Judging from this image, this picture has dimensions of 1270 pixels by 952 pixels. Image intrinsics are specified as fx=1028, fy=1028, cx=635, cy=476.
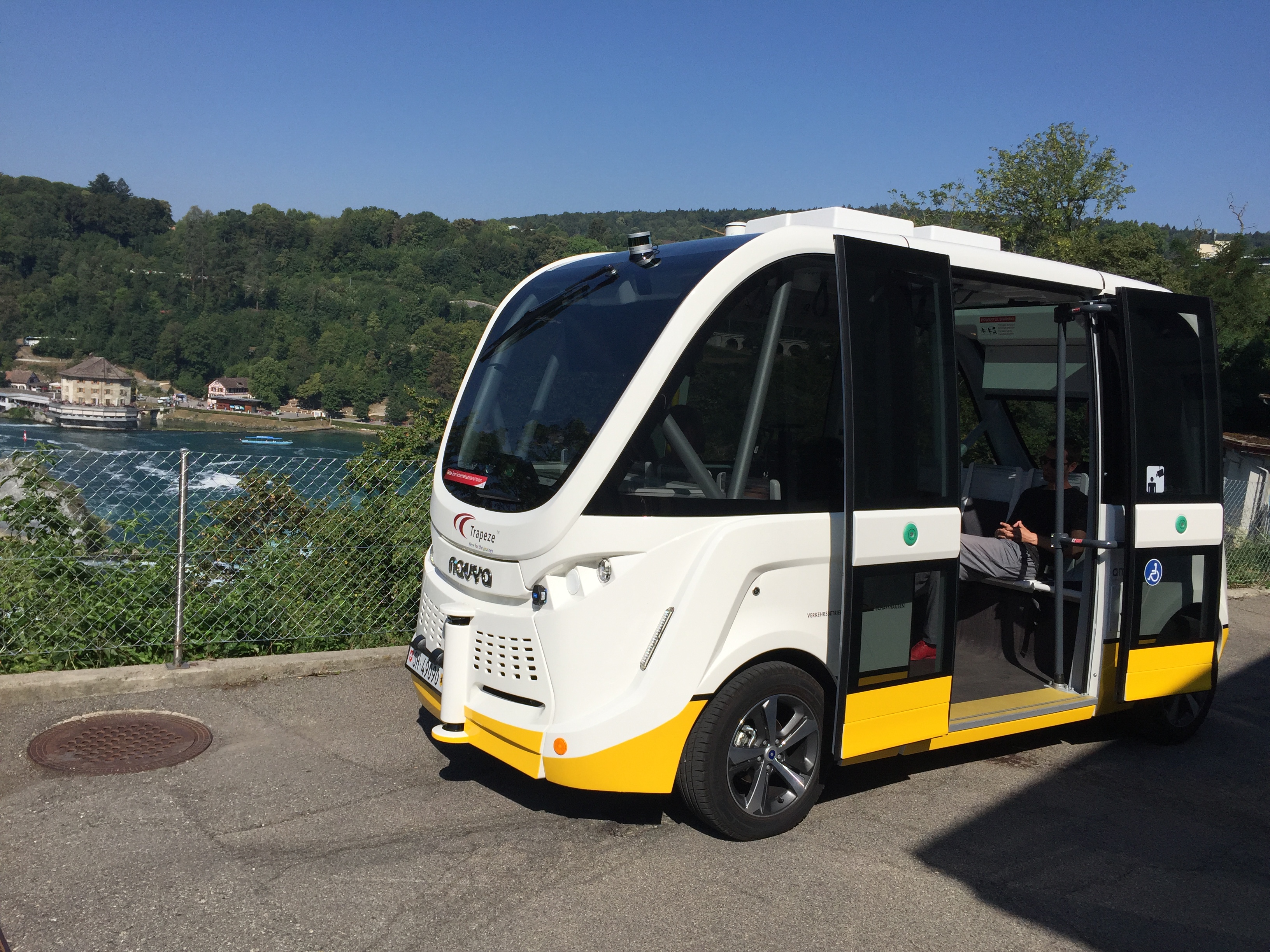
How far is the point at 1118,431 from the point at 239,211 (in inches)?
3467

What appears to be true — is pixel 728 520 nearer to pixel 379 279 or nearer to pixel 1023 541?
pixel 1023 541

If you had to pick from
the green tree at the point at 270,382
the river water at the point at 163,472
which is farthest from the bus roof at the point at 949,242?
the green tree at the point at 270,382

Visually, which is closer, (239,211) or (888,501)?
(888,501)

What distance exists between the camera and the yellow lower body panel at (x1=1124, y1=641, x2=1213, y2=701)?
5852 millimetres

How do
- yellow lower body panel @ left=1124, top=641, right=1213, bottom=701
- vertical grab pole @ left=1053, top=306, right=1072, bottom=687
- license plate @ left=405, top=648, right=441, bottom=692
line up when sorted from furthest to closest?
1. vertical grab pole @ left=1053, top=306, right=1072, bottom=687
2. yellow lower body panel @ left=1124, top=641, right=1213, bottom=701
3. license plate @ left=405, top=648, right=441, bottom=692

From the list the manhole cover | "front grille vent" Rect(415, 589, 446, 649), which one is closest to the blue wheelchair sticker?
"front grille vent" Rect(415, 589, 446, 649)

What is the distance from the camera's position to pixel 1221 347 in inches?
1080

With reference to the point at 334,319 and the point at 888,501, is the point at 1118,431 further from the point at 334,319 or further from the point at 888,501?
the point at 334,319

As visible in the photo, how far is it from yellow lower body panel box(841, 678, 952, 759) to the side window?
91 centimetres

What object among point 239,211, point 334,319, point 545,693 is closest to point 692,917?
point 545,693

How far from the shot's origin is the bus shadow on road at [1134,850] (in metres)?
3.95

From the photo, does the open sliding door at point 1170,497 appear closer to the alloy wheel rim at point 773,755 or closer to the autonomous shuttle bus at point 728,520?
the autonomous shuttle bus at point 728,520

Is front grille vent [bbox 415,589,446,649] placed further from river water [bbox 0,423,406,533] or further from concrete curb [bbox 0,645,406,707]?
river water [bbox 0,423,406,533]

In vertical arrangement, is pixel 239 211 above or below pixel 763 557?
above
